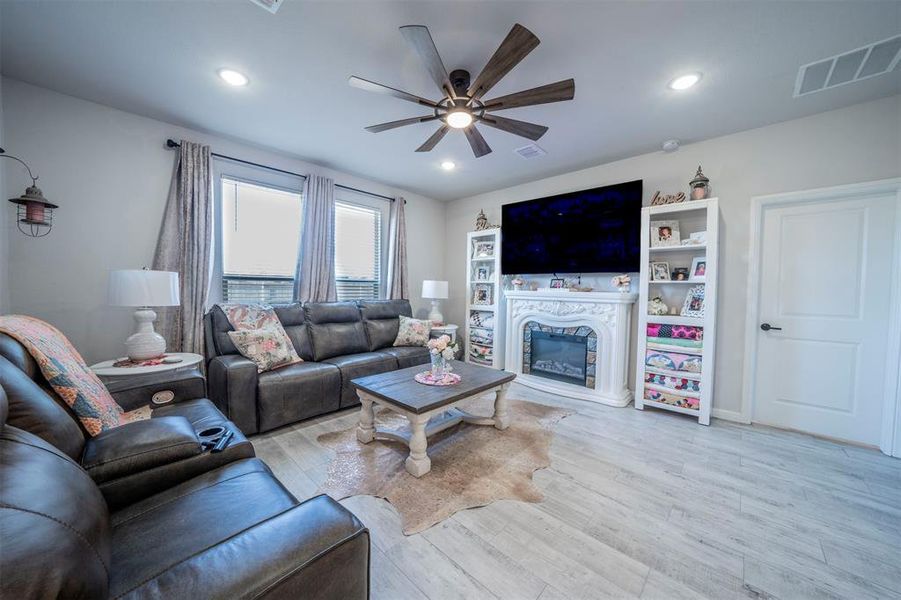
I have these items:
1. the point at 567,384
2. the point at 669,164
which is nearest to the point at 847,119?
the point at 669,164

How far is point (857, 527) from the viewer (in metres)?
1.69

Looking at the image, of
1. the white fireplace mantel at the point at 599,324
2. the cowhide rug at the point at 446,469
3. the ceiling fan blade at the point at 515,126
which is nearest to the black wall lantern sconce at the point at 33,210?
the cowhide rug at the point at 446,469

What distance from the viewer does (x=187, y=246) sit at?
9.71ft

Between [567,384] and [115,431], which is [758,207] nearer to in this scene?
[567,384]

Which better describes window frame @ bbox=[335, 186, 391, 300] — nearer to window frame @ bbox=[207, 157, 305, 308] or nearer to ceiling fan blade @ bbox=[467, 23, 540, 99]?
window frame @ bbox=[207, 157, 305, 308]

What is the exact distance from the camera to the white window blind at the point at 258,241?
133 inches

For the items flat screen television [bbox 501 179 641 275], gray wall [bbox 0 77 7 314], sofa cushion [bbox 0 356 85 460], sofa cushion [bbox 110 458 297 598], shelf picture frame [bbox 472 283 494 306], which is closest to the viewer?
sofa cushion [bbox 110 458 297 598]

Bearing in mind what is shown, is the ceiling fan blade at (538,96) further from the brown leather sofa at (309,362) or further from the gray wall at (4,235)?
the gray wall at (4,235)

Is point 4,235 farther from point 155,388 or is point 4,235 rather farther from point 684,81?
point 684,81

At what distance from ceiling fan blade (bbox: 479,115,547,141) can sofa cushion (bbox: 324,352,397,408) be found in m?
2.38

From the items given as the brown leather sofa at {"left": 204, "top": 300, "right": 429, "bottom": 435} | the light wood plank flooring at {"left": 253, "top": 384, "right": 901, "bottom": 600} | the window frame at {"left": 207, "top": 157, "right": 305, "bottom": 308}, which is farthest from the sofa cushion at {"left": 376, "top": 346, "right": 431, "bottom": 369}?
the window frame at {"left": 207, "top": 157, "right": 305, "bottom": 308}

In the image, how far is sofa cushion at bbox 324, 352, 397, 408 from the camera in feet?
10.1

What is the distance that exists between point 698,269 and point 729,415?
1385 millimetres

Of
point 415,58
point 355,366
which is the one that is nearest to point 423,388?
point 355,366
